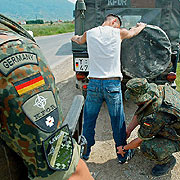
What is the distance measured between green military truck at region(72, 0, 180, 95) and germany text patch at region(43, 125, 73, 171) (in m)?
2.51

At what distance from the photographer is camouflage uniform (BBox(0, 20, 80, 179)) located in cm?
71

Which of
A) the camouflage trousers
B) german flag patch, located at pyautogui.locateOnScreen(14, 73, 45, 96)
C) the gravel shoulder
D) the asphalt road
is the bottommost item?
the asphalt road

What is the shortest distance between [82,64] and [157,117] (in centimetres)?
194

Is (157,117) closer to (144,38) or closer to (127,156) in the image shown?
(127,156)

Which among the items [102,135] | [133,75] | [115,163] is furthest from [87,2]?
[115,163]

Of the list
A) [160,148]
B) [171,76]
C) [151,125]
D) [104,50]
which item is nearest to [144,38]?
[171,76]

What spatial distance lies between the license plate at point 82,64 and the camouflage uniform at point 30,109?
287 cm

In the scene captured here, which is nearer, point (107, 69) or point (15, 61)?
point (15, 61)

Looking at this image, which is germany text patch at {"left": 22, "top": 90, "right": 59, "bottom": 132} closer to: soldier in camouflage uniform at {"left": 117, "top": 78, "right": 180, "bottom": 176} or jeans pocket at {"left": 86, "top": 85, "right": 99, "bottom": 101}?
soldier in camouflage uniform at {"left": 117, "top": 78, "right": 180, "bottom": 176}

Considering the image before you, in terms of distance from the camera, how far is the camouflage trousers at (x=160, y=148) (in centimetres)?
219

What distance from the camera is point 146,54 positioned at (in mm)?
3145

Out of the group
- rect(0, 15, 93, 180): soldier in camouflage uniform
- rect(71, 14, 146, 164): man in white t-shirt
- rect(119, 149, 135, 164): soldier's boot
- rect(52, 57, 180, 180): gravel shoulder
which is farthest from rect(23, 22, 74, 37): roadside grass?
rect(0, 15, 93, 180): soldier in camouflage uniform

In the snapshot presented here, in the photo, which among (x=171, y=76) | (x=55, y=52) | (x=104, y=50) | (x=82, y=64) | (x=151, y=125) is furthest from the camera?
(x=55, y=52)

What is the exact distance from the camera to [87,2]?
3.73m
